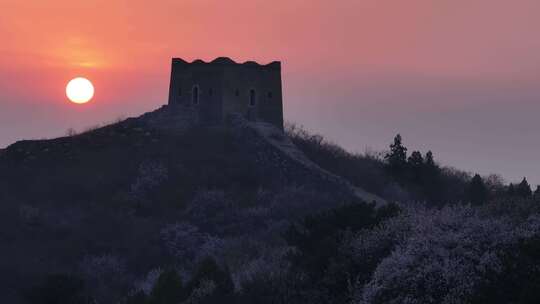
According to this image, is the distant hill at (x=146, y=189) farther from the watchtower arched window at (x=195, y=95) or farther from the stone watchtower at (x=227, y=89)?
the watchtower arched window at (x=195, y=95)

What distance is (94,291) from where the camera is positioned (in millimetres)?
64500

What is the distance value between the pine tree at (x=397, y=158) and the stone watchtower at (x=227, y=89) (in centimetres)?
789

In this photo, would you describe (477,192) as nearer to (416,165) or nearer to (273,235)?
(416,165)

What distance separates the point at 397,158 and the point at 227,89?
40.3 feet

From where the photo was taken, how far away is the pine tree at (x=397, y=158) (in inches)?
3211

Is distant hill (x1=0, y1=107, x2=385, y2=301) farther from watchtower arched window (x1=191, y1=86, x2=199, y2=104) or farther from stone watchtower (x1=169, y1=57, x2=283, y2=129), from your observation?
watchtower arched window (x1=191, y1=86, x2=199, y2=104)

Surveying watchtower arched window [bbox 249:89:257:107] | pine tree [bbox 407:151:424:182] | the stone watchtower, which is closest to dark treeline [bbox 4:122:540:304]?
pine tree [bbox 407:151:424:182]

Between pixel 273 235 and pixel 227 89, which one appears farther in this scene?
pixel 227 89

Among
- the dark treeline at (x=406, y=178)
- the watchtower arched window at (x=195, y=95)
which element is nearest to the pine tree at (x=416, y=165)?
the dark treeline at (x=406, y=178)

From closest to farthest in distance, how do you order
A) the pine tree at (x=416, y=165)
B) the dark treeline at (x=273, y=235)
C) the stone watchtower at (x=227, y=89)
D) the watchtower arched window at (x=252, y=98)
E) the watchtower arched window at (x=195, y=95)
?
the dark treeline at (x=273, y=235), the pine tree at (x=416, y=165), the stone watchtower at (x=227, y=89), the watchtower arched window at (x=195, y=95), the watchtower arched window at (x=252, y=98)

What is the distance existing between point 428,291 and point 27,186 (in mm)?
44955

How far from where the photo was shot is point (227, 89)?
8194cm

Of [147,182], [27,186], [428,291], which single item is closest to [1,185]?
[27,186]

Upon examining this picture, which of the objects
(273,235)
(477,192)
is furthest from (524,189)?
(273,235)
